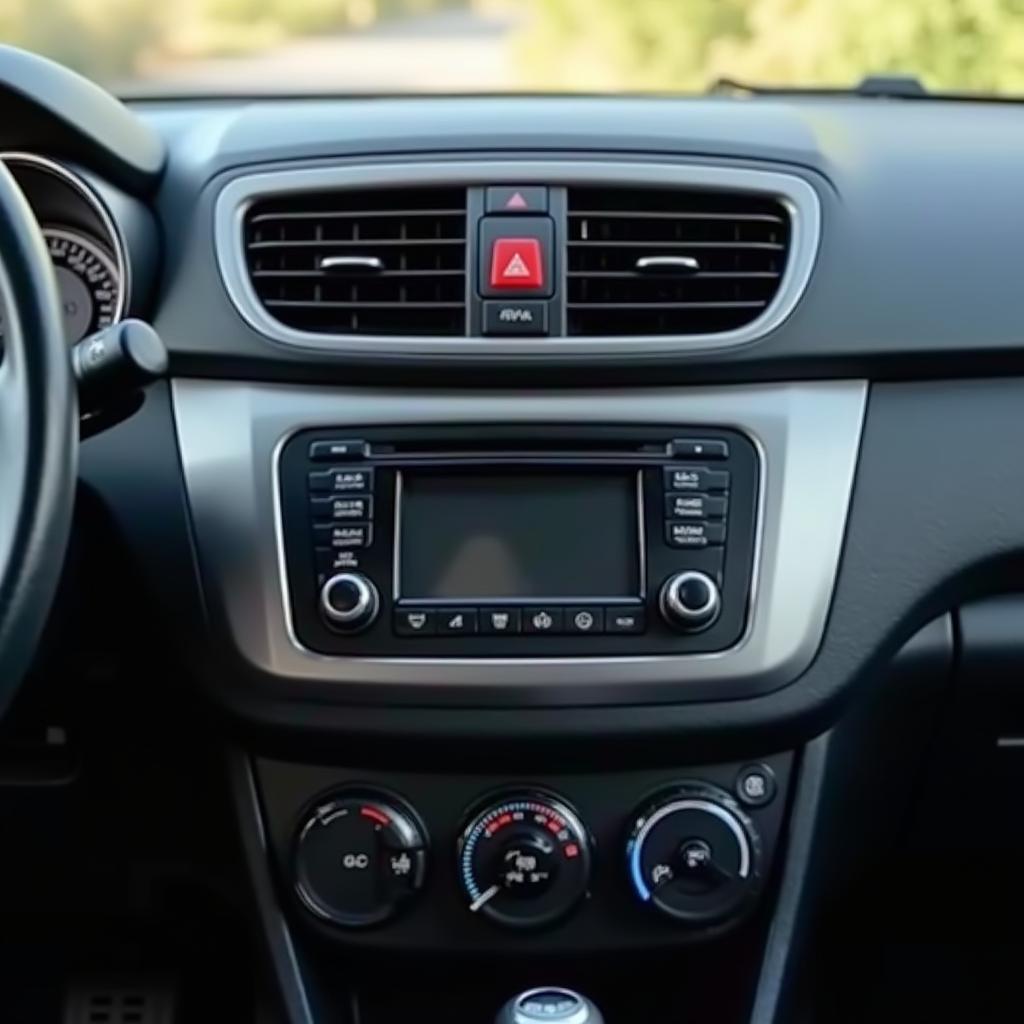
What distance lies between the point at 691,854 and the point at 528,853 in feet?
0.47

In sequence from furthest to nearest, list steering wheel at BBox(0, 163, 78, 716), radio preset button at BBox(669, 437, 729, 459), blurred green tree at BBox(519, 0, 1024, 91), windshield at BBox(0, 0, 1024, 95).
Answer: blurred green tree at BBox(519, 0, 1024, 91) < windshield at BBox(0, 0, 1024, 95) < radio preset button at BBox(669, 437, 729, 459) < steering wheel at BBox(0, 163, 78, 716)

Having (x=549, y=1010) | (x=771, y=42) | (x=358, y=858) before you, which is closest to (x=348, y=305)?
(x=358, y=858)

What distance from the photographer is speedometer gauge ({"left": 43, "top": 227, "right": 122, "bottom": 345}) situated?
5.40 feet

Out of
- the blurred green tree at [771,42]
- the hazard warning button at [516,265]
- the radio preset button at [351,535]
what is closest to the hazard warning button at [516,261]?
the hazard warning button at [516,265]

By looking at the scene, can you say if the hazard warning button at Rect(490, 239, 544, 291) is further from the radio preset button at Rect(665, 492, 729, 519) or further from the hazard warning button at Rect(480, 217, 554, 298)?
the radio preset button at Rect(665, 492, 729, 519)

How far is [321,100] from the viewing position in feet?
6.66

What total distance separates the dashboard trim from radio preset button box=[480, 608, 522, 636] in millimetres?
417

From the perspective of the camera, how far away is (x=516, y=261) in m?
1.61

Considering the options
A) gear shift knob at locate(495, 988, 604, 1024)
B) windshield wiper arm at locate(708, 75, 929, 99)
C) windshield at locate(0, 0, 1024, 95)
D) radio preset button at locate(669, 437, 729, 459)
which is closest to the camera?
gear shift knob at locate(495, 988, 604, 1024)

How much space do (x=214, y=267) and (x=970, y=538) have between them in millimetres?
719

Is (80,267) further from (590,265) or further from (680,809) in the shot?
(680,809)

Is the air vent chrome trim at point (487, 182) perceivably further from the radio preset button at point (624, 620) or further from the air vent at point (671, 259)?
the radio preset button at point (624, 620)

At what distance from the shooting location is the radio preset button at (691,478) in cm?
160

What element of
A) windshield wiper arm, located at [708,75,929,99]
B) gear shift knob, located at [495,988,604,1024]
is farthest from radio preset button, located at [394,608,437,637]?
windshield wiper arm, located at [708,75,929,99]
